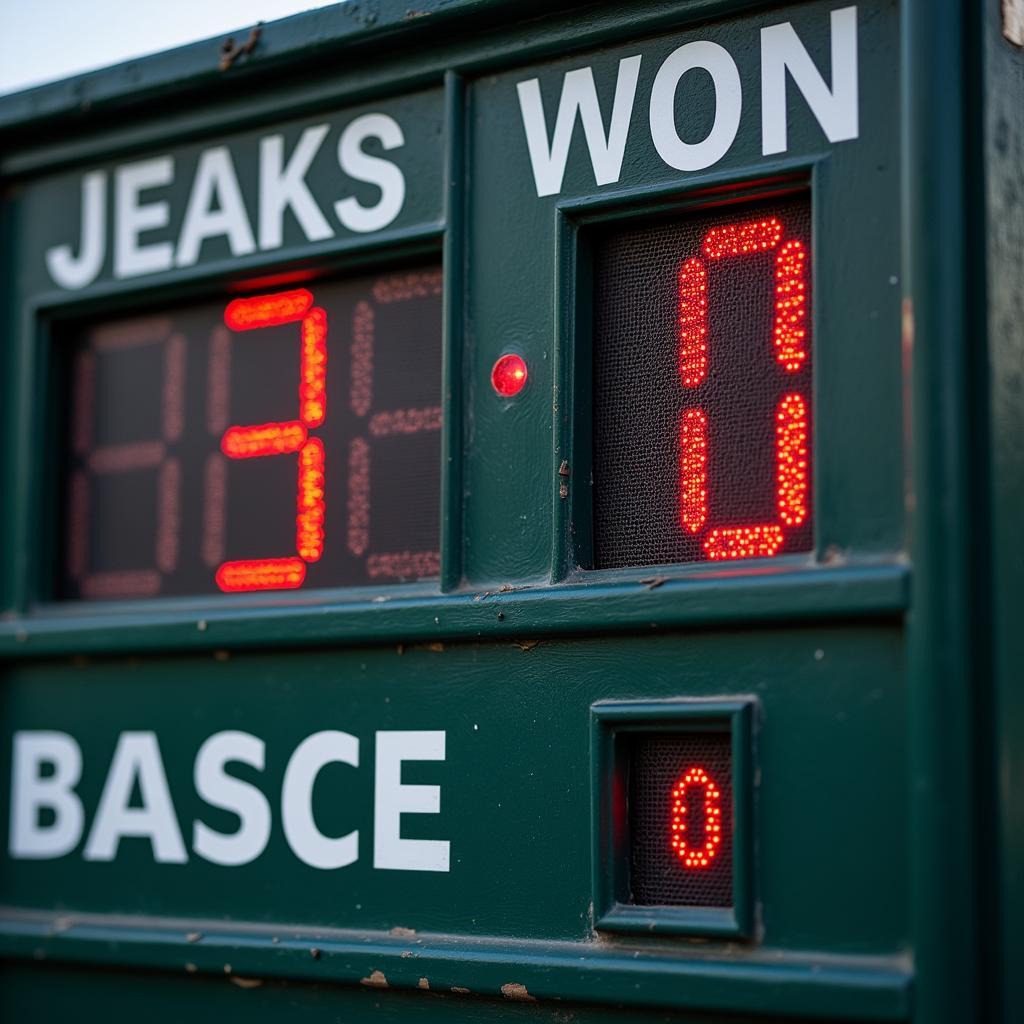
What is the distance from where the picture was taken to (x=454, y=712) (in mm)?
2240

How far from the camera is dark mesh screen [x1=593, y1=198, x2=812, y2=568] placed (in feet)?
6.81

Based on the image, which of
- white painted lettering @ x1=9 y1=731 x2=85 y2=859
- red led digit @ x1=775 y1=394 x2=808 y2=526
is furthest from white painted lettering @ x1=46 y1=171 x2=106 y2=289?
red led digit @ x1=775 y1=394 x2=808 y2=526

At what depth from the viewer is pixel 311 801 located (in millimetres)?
2363

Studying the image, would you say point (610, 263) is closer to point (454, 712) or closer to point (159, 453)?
point (454, 712)

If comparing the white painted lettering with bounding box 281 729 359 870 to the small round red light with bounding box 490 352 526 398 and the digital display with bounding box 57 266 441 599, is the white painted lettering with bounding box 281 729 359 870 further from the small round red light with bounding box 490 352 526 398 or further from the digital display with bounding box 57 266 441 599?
the small round red light with bounding box 490 352 526 398

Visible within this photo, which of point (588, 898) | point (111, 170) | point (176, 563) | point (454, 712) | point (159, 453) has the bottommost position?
point (588, 898)

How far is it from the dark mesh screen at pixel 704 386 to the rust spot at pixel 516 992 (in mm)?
588

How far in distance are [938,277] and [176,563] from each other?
4.65ft

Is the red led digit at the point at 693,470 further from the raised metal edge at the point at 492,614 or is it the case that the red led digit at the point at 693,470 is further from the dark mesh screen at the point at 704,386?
the raised metal edge at the point at 492,614

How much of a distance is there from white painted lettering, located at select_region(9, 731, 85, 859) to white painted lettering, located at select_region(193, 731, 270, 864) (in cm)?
29

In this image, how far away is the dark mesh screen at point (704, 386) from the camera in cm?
208

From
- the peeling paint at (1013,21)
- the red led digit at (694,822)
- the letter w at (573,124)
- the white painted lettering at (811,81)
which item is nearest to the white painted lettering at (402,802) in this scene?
the red led digit at (694,822)

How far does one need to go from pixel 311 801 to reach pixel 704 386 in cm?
86

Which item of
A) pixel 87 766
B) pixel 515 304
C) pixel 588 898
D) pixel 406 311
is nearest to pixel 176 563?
pixel 87 766
